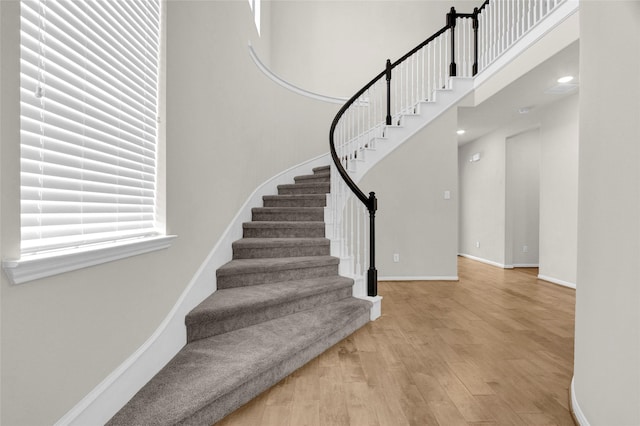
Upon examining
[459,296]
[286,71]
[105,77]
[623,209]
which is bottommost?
[459,296]

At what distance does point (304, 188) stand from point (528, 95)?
3.23 meters

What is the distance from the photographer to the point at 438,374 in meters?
2.02

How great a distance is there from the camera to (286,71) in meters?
6.17

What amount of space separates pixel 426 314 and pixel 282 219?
1866 mm

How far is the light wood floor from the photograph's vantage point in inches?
63.9

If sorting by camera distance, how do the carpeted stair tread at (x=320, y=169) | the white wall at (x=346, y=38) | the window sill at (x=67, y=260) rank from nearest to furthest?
the window sill at (x=67, y=260) < the carpeted stair tread at (x=320, y=169) < the white wall at (x=346, y=38)

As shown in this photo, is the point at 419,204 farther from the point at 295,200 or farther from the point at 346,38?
the point at 346,38

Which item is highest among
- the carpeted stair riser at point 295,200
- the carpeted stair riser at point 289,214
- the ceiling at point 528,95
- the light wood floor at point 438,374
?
the ceiling at point 528,95

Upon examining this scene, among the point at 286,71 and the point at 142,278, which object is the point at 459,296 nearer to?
the point at 142,278

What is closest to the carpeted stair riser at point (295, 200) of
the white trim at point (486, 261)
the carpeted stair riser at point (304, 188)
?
the carpeted stair riser at point (304, 188)

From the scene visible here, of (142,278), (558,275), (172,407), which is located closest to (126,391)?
(172,407)

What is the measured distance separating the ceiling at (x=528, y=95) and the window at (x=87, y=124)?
378cm

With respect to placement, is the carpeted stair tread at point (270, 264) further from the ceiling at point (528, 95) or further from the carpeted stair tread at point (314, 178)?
the ceiling at point (528, 95)

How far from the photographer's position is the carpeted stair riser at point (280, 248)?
308 centimetres
